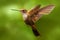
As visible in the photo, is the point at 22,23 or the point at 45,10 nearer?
the point at 45,10

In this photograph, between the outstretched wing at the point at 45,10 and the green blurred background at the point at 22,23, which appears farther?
the green blurred background at the point at 22,23

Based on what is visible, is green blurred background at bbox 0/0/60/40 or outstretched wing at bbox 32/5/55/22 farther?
green blurred background at bbox 0/0/60/40

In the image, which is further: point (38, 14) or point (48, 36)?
point (48, 36)

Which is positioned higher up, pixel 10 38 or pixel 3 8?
pixel 3 8

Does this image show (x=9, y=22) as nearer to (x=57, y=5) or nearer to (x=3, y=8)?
(x=3, y=8)

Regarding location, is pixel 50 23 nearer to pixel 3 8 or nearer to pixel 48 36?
pixel 48 36

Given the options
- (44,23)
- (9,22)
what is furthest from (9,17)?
(44,23)
